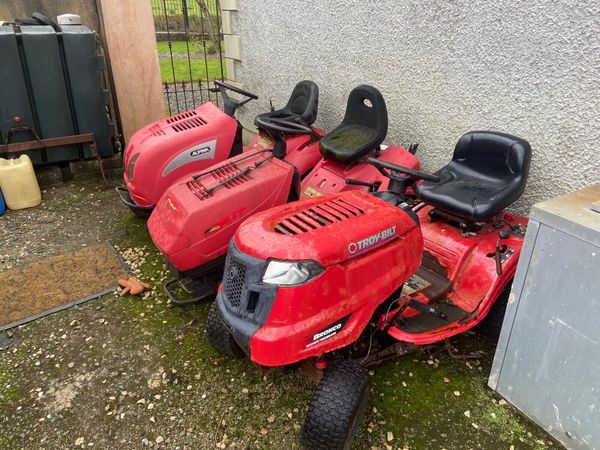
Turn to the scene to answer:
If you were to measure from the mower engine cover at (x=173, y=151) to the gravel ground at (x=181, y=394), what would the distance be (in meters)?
0.95

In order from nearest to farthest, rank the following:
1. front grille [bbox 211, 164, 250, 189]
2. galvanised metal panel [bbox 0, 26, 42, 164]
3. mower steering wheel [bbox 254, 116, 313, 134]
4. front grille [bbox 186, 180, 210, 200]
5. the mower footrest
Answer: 1. the mower footrest
2. front grille [bbox 186, 180, 210, 200]
3. front grille [bbox 211, 164, 250, 189]
4. mower steering wheel [bbox 254, 116, 313, 134]
5. galvanised metal panel [bbox 0, 26, 42, 164]

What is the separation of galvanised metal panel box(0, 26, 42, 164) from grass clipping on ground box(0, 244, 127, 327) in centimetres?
175

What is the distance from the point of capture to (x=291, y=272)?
5.62 ft

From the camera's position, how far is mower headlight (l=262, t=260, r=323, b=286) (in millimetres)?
1713

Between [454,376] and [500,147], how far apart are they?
4.22 feet

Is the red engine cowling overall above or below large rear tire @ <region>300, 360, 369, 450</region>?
above

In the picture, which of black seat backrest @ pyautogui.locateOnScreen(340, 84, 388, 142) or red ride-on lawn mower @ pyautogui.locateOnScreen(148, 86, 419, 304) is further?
black seat backrest @ pyautogui.locateOnScreen(340, 84, 388, 142)

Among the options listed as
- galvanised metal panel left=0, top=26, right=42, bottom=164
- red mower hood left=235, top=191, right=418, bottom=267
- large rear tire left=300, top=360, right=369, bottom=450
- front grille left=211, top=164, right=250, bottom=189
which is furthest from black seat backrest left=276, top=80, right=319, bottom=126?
galvanised metal panel left=0, top=26, right=42, bottom=164

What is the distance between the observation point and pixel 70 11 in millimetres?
5078

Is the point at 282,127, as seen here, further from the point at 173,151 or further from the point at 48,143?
the point at 48,143

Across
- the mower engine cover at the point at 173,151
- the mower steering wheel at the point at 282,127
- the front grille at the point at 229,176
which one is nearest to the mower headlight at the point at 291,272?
the front grille at the point at 229,176

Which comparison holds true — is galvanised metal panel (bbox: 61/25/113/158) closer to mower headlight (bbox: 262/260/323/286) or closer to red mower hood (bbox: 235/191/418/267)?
red mower hood (bbox: 235/191/418/267)

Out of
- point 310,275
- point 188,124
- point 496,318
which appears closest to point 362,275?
point 310,275

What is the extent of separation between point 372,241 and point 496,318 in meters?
1.06
